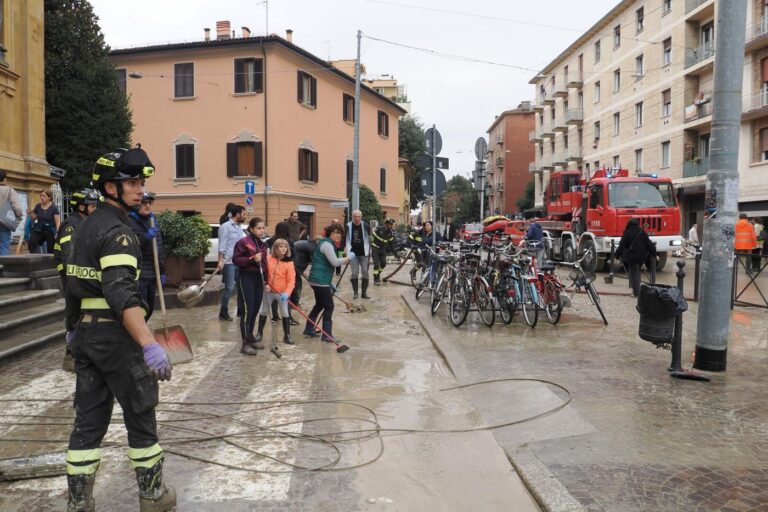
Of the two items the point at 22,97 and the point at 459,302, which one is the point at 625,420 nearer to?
the point at 459,302

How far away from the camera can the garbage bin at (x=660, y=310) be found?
19.1ft

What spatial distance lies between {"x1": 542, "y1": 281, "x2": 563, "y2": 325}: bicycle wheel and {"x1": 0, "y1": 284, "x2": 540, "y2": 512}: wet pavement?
2430 millimetres

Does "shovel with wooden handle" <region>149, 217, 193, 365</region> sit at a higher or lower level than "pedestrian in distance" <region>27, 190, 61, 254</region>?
lower

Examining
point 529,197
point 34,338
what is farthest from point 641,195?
point 529,197

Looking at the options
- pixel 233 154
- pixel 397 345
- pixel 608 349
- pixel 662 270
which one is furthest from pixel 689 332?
pixel 233 154

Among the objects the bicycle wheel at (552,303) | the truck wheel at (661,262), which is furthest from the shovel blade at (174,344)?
the truck wheel at (661,262)

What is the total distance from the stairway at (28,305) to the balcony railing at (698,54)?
3082 cm

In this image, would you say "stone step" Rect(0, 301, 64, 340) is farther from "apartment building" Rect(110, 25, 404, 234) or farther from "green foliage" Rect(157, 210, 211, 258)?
"apartment building" Rect(110, 25, 404, 234)

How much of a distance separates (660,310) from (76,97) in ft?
68.8

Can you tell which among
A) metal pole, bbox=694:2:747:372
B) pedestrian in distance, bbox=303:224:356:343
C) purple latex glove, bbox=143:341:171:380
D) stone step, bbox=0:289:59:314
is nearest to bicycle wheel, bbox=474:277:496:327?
pedestrian in distance, bbox=303:224:356:343

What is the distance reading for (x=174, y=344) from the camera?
3.94 metres

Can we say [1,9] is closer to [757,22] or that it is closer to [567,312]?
Answer: [567,312]

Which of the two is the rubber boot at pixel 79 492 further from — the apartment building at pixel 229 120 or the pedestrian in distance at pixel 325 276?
the apartment building at pixel 229 120

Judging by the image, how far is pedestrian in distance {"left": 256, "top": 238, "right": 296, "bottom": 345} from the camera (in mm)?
7641
